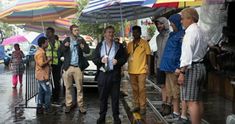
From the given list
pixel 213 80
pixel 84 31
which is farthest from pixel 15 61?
pixel 84 31

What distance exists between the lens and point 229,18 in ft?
22.7

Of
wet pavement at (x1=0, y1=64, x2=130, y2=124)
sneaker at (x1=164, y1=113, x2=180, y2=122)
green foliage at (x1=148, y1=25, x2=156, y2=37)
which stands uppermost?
green foliage at (x1=148, y1=25, x2=156, y2=37)

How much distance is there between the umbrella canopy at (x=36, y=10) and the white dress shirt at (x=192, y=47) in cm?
578

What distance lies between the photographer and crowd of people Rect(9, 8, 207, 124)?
6258 millimetres

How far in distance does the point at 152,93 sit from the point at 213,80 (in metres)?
3.26

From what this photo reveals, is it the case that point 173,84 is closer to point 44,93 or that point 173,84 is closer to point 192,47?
point 192,47

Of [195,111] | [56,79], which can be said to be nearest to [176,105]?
[195,111]

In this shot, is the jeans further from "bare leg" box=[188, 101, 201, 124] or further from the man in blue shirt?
"bare leg" box=[188, 101, 201, 124]

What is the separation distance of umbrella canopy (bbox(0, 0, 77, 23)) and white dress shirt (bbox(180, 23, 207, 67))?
19.0 feet

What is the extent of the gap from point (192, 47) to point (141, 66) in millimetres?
3100

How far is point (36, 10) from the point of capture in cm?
1281

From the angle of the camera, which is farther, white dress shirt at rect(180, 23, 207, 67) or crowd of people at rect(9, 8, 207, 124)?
crowd of people at rect(9, 8, 207, 124)

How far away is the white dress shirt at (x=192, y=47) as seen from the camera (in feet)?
20.2

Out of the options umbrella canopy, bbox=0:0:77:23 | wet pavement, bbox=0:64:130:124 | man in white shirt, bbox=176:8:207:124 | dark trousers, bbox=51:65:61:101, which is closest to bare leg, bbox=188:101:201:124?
man in white shirt, bbox=176:8:207:124
